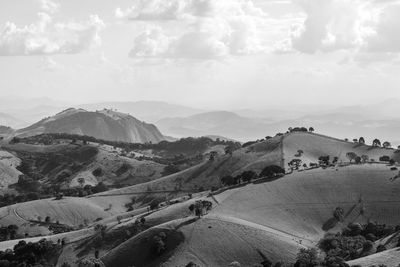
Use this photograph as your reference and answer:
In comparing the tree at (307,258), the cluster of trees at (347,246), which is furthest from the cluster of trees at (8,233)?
the tree at (307,258)

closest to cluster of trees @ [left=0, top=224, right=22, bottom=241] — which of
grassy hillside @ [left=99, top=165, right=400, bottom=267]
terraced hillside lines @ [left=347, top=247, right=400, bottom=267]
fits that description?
grassy hillside @ [left=99, top=165, right=400, bottom=267]

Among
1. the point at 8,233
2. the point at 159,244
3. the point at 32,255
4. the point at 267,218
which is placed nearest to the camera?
the point at 159,244

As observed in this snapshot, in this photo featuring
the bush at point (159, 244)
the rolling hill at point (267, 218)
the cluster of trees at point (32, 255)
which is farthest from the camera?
the cluster of trees at point (32, 255)

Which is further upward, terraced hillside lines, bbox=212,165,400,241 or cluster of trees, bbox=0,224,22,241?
terraced hillside lines, bbox=212,165,400,241

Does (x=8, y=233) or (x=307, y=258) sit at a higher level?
(x=307, y=258)

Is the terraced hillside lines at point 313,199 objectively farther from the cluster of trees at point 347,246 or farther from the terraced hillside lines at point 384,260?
the terraced hillside lines at point 384,260

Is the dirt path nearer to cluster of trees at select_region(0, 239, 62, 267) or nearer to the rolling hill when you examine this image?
the rolling hill

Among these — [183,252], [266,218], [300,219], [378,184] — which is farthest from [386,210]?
[183,252]

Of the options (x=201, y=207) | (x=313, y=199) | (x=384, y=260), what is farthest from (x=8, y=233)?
(x=384, y=260)

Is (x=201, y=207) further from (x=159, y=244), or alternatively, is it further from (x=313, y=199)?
(x=313, y=199)
